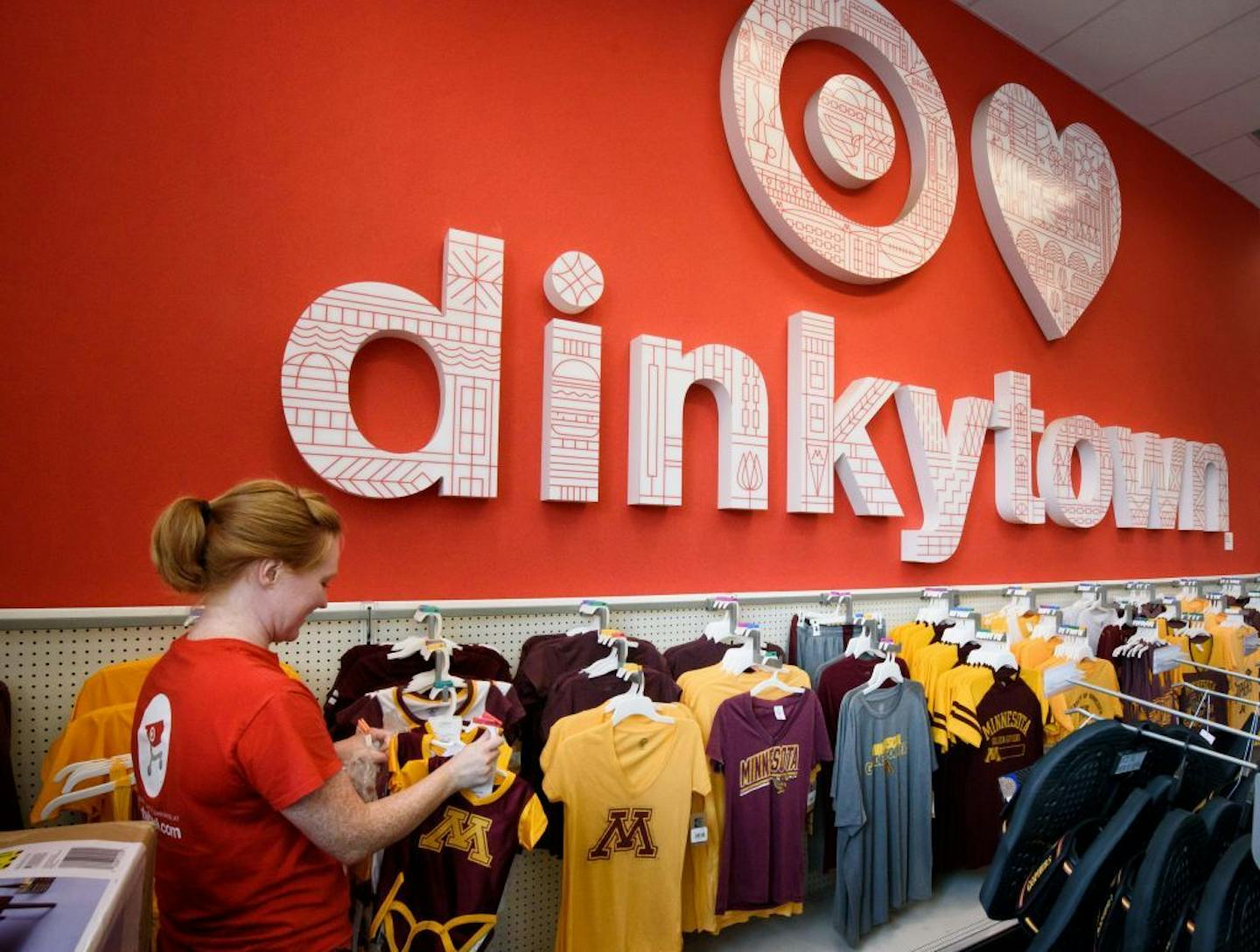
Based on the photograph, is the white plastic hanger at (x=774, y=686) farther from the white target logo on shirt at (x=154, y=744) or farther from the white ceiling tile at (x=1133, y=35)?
the white ceiling tile at (x=1133, y=35)

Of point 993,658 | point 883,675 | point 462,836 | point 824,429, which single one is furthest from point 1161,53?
point 462,836

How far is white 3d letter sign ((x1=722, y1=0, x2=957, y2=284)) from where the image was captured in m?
3.06

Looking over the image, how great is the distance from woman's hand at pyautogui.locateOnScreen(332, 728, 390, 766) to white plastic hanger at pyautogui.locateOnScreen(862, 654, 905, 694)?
162 cm

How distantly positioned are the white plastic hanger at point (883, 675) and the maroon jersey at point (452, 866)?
1.38 meters

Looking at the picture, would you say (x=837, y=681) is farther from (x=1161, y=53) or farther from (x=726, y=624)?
(x=1161, y=53)

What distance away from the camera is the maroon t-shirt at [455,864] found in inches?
63.3

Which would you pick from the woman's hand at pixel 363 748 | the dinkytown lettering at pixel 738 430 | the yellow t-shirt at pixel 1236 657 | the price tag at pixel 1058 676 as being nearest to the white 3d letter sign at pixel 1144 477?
the dinkytown lettering at pixel 738 430

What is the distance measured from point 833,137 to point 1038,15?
1.97 metres

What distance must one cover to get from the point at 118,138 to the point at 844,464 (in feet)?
9.27

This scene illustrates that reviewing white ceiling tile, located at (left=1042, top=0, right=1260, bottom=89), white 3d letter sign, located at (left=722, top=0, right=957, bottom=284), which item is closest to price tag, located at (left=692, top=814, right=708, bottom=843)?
white 3d letter sign, located at (left=722, top=0, right=957, bottom=284)

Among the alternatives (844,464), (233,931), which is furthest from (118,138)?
(844,464)

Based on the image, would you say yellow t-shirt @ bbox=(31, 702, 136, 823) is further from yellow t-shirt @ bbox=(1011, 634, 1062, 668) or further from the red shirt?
yellow t-shirt @ bbox=(1011, 634, 1062, 668)

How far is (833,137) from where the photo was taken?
3.29 metres

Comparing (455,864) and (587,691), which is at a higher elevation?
(587,691)
